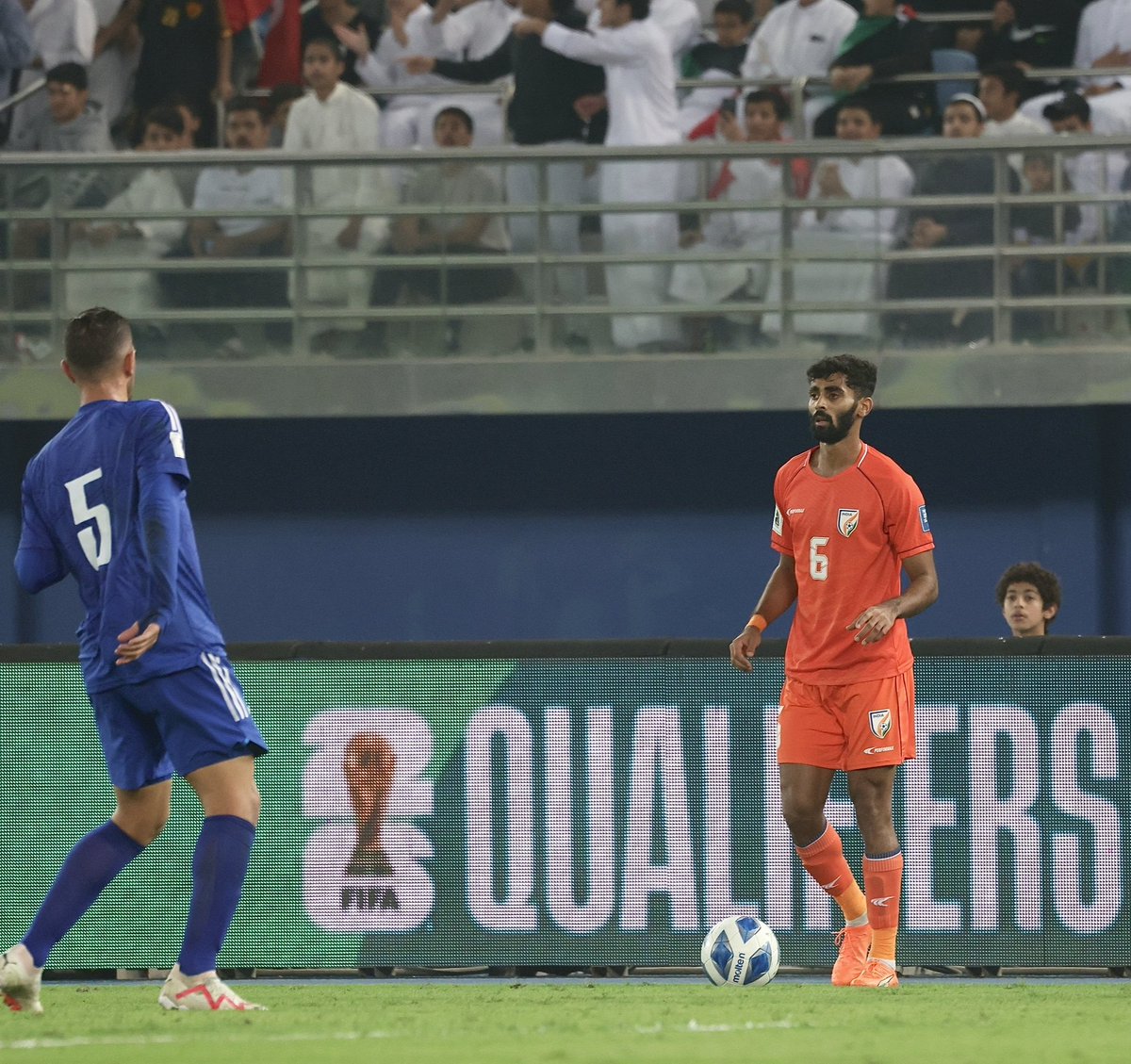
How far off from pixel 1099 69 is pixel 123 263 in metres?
6.78

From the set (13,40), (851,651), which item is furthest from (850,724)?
(13,40)

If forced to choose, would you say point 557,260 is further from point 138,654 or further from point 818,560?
point 138,654

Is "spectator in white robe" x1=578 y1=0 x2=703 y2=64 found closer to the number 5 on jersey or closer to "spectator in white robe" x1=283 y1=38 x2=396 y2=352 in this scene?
"spectator in white robe" x1=283 y1=38 x2=396 y2=352

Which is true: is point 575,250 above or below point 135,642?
above

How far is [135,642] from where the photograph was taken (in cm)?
→ 515

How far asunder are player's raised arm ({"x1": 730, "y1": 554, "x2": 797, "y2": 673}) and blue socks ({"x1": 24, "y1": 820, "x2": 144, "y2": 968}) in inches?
93.4

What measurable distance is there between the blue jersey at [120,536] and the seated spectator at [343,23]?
9.63m

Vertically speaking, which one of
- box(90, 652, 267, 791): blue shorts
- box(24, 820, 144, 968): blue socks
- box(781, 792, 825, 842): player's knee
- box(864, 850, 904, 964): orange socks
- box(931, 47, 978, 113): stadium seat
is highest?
box(931, 47, 978, 113): stadium seat

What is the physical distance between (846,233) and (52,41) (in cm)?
589

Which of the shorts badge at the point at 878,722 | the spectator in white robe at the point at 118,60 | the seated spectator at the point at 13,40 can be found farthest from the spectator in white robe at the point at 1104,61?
the shorts badge at the point at 878,722

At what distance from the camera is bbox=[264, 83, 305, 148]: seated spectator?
14.1m

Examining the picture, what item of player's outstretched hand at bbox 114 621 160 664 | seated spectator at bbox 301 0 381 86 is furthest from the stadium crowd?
player's outstretched hand at bbox 114 621 160 664

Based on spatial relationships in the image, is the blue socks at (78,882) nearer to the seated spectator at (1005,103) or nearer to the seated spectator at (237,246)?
the seated spectator at (237,246)

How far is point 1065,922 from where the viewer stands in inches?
313
